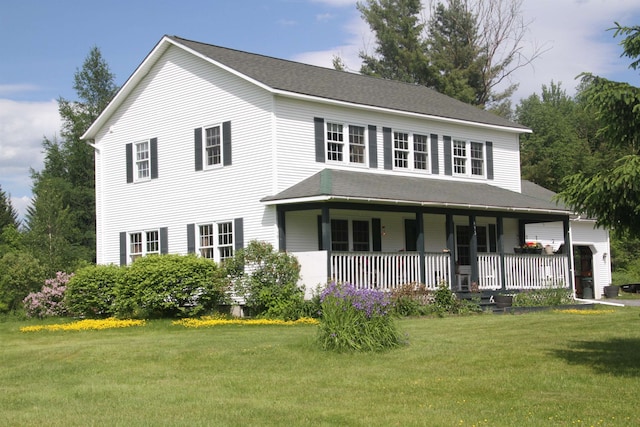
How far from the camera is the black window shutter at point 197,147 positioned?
2469cm

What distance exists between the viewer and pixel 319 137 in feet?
77.6

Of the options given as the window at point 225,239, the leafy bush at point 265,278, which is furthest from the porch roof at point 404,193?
the window at point 225,239

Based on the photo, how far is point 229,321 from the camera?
65.6 ft

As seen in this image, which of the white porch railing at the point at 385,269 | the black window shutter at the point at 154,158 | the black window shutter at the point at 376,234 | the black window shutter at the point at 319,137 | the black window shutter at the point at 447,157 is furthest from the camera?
the black window shutter at the point at 447,157

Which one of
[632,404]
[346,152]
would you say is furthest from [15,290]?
[632,404]

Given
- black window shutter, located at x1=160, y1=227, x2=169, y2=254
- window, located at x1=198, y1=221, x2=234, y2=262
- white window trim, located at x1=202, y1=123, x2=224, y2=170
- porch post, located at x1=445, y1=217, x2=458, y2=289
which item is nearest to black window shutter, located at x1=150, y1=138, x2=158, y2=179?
black window shutter, located at x1=160, y1=227, x2=169, y2=254

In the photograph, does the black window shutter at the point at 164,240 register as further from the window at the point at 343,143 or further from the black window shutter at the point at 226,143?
the window at the point at 343,143

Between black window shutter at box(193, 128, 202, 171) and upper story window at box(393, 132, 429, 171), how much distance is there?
6109 mm

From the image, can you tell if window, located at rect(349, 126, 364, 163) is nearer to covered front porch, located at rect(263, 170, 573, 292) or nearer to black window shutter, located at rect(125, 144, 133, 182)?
covered front porch, located at rect(263, 170, 573, 292)

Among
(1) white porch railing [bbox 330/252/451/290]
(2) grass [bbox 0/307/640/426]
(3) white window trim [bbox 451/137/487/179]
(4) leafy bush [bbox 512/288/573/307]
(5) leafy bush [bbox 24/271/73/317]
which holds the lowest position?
(2) grass [bbox 0/307/640/426]

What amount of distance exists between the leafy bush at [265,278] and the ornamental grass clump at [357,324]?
7.02 metres

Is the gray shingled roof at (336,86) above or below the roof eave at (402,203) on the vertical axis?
above

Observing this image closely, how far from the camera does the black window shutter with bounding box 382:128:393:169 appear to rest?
25.3 m

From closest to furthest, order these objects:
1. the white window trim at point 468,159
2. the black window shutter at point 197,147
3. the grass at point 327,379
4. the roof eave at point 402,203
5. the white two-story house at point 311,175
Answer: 1. the grass at point 327,379
2. the roof eave at point 402,203
3. the white two-story house at point 311,175
4. the black window shutter at point 197,147
5. the white window trim at point 468,159
